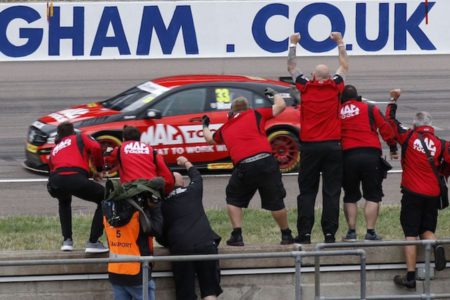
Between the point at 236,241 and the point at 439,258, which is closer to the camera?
the point at 439,258

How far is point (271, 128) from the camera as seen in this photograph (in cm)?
1738

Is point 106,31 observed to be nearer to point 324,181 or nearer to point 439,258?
point 324,181

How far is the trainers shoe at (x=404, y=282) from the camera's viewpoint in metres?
11.6

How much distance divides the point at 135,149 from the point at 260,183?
1.43 m

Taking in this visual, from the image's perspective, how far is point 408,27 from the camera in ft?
98.3

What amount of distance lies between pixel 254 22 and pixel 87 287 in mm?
18857

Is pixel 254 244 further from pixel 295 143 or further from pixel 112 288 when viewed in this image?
pixel 295 143

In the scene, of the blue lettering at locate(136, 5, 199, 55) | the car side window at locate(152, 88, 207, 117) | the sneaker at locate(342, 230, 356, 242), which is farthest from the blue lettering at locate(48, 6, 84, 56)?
the sneaker at locate(342, 230, 356, 242)

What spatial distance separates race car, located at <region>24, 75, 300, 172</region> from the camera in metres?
17.0

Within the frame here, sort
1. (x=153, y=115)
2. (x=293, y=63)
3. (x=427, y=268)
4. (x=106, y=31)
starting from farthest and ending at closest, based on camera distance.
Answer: (x=106, y=31), (x=153, y=115), (x=293, y=63), (x=427, y=268)

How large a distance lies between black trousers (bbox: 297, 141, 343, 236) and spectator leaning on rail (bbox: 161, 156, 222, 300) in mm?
1320

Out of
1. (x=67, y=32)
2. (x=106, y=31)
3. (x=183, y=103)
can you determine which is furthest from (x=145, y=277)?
(x=106, y=31)

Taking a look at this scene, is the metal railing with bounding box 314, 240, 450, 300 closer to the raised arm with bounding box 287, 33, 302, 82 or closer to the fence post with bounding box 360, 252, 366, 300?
the fence post with bounding box 360, 252, 366, 300

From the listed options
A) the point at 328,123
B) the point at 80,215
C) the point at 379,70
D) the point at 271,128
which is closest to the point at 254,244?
the point at 328,123
